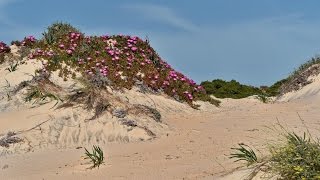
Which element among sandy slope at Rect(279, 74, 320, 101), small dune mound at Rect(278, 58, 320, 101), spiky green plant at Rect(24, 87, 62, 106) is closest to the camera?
spiky green plant at Rect(24, 87, 62, 106)

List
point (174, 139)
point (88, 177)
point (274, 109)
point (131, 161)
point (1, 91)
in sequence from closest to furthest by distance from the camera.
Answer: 1. point (88, 177)
2. point (131, 161)
3. point (174, 139)
4. point (274, 109)
5. point (1, 91)

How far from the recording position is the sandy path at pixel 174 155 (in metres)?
8.52

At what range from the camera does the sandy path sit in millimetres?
8523

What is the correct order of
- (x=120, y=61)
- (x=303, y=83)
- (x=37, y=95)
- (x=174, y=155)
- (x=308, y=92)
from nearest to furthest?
(x=174, y=155) < (x=37, y=95) < (x=120, y=61) < (x=308, y=92) < (x=303, y=83)

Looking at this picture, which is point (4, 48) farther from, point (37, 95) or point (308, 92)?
point (308, 92)

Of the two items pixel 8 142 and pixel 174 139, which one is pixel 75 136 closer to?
pixel 8 142

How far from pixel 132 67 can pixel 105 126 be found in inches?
276

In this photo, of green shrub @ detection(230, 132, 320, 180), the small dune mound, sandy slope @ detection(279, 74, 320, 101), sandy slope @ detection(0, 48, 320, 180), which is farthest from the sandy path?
the small dune mound

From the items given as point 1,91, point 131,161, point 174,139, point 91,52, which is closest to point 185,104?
point 91,52

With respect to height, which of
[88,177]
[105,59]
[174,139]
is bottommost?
[88,177]

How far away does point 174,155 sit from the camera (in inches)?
384

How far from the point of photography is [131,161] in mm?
9562

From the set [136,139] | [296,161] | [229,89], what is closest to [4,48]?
[136,139]

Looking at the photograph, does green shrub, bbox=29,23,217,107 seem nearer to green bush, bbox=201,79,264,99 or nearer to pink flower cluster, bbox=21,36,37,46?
pink flower cluster, bbox=21,36,37,46
